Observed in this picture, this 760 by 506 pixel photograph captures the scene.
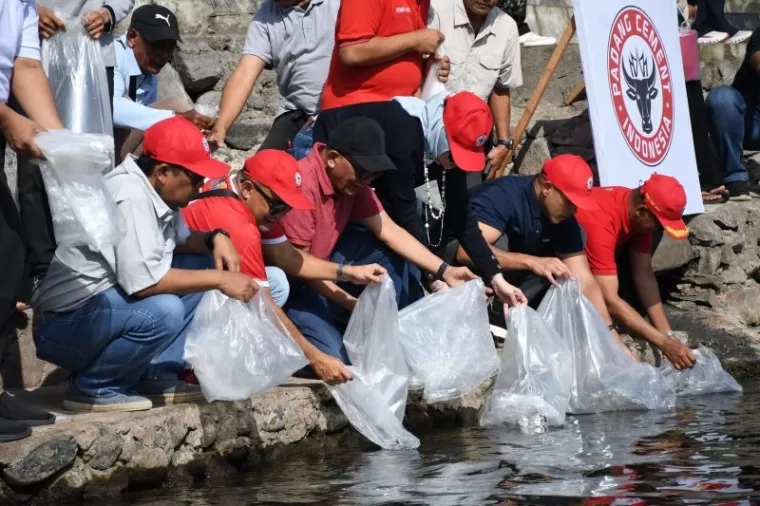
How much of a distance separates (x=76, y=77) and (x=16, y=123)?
3.93ft

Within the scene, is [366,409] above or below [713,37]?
below

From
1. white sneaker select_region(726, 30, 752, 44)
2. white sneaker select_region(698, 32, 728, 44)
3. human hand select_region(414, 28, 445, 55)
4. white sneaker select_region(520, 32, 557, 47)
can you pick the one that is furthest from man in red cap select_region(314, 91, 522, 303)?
white sneaker select_region(726, 30, 752, 44)

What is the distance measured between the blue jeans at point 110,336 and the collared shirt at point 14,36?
0.76 m

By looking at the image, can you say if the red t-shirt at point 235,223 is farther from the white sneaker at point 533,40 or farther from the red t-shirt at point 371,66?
the white sneaker at point 533,40

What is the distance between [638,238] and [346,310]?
6.66ft

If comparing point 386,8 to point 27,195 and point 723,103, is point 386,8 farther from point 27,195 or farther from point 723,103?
point 723,103

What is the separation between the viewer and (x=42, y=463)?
4191mm

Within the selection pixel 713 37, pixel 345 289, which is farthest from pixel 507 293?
pixel 713 37

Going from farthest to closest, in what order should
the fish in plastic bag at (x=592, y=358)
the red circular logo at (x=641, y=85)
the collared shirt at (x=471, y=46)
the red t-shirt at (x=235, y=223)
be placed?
1. the red circular logo at (x=641, y=85)
2. the collared shirt at (x=471, y=46)
3. the fish in plastic bag at (x=592, y=358)
4. the red t-shirt at (x=235, y=223)

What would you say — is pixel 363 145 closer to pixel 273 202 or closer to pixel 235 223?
pixel 273 202

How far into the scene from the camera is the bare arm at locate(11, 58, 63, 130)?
4.46 meters

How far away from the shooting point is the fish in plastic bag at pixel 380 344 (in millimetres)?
5289

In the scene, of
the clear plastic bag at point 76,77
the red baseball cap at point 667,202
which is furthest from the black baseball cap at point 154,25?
the red baseball cap at point 667,202

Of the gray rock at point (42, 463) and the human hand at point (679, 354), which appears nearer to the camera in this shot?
the gray rock at point (42, 463)
